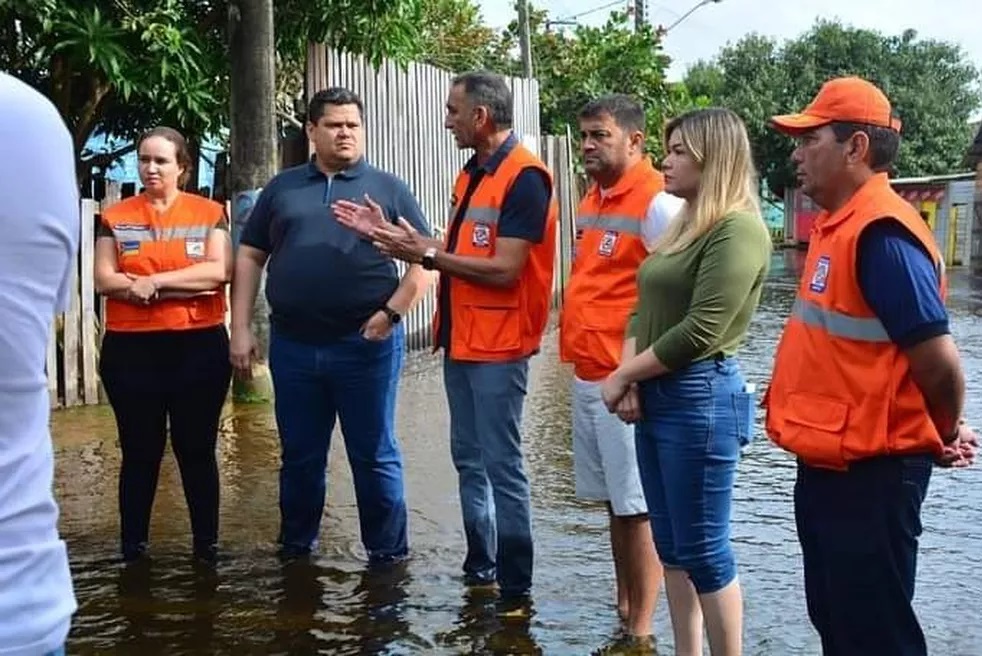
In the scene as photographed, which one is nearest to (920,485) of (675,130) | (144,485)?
(675,130)

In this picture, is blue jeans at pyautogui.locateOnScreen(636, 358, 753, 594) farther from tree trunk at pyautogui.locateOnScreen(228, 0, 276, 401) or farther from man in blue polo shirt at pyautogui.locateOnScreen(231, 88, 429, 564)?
tree trunk at pyautogui.locateOnScreen(228, 0, 276, 401)

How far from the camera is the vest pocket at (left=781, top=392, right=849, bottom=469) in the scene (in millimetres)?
3182

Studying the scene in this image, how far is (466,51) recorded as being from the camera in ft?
75.5

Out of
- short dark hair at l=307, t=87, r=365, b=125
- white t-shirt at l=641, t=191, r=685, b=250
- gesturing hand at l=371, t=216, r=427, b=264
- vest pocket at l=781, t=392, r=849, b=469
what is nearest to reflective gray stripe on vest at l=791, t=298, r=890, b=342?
vest pocket at l=781, t=392, r=849, b=469

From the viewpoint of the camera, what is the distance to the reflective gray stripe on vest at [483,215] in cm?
489

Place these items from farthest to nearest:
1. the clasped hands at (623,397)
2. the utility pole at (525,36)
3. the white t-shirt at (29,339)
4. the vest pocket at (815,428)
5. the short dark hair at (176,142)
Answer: the utility pole at (525,36)
the short dark hair at (176,142)
the clasped hands at (623,397)
the vest pocket at (815,428)
the white t-shirt at (29,339)

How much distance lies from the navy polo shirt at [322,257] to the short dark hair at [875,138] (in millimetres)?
2370

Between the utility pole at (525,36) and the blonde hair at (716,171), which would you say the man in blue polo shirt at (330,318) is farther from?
the utility pole at (525,36)

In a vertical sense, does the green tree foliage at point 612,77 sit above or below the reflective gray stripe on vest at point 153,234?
above

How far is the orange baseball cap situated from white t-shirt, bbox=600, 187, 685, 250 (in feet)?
3.14

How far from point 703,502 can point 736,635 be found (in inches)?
16.5

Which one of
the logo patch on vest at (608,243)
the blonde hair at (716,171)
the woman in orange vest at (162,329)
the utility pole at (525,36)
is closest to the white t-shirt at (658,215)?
the logo patch on vest at (608,243)

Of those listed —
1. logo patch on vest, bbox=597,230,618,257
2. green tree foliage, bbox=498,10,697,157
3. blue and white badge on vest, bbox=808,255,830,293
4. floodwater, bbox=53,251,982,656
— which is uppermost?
green tree foliage, bbox=498,10,697,157

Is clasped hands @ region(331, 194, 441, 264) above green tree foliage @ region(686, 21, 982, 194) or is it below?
below
